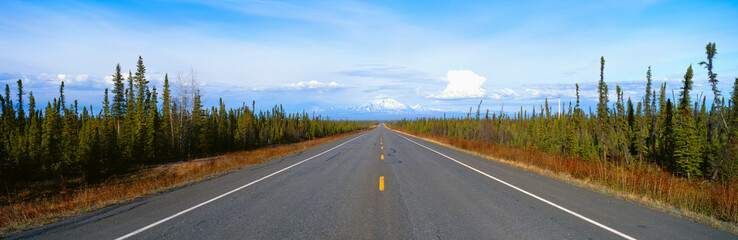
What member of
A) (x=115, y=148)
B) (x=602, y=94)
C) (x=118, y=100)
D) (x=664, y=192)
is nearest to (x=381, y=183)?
(x=664, y=192)

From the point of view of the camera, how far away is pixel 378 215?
224 inches

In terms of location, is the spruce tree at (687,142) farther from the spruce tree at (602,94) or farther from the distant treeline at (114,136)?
the distant treeline at (114,136)

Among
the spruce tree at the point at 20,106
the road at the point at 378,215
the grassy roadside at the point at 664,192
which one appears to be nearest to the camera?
the road at the point at 378,215

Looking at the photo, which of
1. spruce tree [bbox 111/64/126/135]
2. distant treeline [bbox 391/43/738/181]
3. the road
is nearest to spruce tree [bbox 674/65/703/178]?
distant treeline [bbox 391/43/738/181]

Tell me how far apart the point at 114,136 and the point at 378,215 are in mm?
31475

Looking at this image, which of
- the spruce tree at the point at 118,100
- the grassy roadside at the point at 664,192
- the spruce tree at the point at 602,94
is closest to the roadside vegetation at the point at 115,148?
the spruce tree at the point at 118,100

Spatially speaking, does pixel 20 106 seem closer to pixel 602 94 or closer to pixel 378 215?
pixel 378 215

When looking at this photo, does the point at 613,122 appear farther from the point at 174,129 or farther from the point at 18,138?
the point at 18,138

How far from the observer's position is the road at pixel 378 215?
4.74m

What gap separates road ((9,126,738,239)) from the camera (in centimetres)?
474

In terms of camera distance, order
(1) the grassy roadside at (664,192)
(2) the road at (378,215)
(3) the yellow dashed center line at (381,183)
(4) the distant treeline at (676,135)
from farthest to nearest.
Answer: (4) the distant treeline at (676,135), (3) the yellow dashed center line at (381,183), (1) the grassy roadside at (664,192), (2) the road at (378,215)

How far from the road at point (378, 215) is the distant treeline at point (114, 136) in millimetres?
21918

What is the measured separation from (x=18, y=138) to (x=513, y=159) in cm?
3748

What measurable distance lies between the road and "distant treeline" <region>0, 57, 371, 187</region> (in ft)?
71.9
